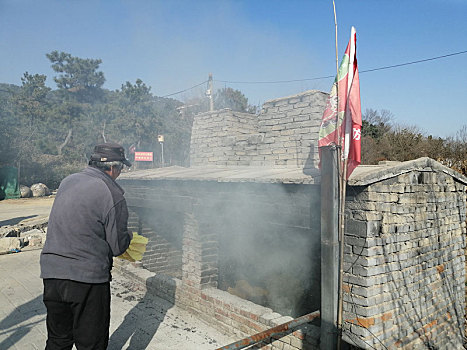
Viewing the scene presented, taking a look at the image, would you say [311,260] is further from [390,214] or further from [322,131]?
[322,131]

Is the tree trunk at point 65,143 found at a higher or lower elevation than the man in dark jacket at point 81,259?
higher

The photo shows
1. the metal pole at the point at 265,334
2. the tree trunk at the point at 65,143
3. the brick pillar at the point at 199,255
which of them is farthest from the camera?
the tree trunk at the point at 65,143

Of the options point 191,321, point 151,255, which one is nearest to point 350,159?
point 191,321

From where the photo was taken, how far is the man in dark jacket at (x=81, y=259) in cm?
283

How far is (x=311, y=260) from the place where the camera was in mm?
5508

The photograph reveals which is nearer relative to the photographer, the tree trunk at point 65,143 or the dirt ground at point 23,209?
the dirt ground at point 23,209

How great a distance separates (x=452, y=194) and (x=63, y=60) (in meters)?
21.0

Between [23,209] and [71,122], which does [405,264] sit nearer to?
[23,209]

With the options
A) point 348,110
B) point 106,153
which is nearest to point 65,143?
point 106,153

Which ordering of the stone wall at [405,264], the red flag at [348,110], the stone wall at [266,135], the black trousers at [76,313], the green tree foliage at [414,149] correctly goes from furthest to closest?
the green tree foliage at [414,149] → the stone wall at [266,135] → the red flag at [348,110] → the stone wall at [405,264] → the black trousers at [76,313]

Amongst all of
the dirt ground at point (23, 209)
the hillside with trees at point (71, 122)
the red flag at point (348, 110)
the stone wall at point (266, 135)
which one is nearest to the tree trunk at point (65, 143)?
the hillside with trees at point (71, 122)

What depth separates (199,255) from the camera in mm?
5484

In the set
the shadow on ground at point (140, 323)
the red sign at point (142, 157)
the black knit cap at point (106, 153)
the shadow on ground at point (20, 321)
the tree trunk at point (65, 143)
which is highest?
the tree trunk at point (65, 143)

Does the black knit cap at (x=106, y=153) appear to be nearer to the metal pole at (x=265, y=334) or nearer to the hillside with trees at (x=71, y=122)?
the metal pole at (x=265, y=334)
